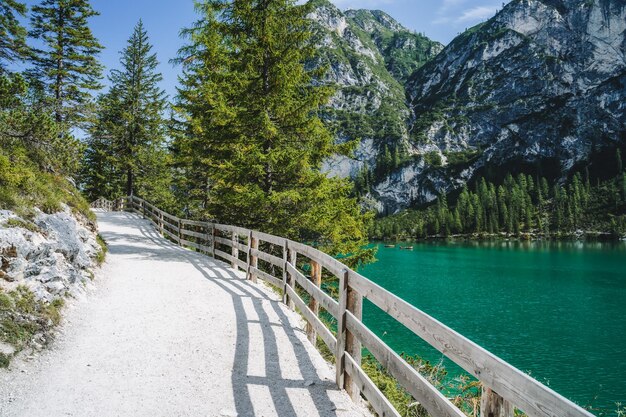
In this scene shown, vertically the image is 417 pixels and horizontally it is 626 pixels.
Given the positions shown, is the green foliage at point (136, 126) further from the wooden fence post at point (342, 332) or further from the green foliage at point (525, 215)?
the green foliage at point (525, 215)

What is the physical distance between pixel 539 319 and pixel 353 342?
90.5ft

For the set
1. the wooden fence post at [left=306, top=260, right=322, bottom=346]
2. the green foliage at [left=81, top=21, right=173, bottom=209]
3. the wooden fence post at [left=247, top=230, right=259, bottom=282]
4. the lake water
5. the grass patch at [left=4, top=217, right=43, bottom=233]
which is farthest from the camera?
the green foliage at [left=81, top=21, right=173, bottom=209]

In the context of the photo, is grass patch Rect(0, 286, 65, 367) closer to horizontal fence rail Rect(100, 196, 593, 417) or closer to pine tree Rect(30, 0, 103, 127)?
horizontal fence rail Rect(100, 196, 593, 417)

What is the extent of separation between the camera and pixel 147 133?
128 feet

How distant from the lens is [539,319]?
27.2m

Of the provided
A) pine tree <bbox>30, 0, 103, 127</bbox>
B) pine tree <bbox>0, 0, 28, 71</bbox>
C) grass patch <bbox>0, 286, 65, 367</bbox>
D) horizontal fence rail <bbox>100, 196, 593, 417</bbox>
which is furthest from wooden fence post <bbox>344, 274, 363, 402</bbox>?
pine tree <bbox>30, 0, 103, 127</bbox>

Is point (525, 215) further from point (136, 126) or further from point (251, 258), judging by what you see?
point (251, 258)

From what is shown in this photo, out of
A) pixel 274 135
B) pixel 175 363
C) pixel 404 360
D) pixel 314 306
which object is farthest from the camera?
pixel 274 135

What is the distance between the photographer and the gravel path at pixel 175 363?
428 centimetres

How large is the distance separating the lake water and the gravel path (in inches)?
215

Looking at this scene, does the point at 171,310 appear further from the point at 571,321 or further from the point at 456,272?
the point at 456,272

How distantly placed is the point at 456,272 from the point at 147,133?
4041 centimetres

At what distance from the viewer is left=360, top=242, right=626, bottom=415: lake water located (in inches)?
691

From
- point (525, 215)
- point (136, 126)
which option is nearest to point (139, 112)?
point (136, 126)
